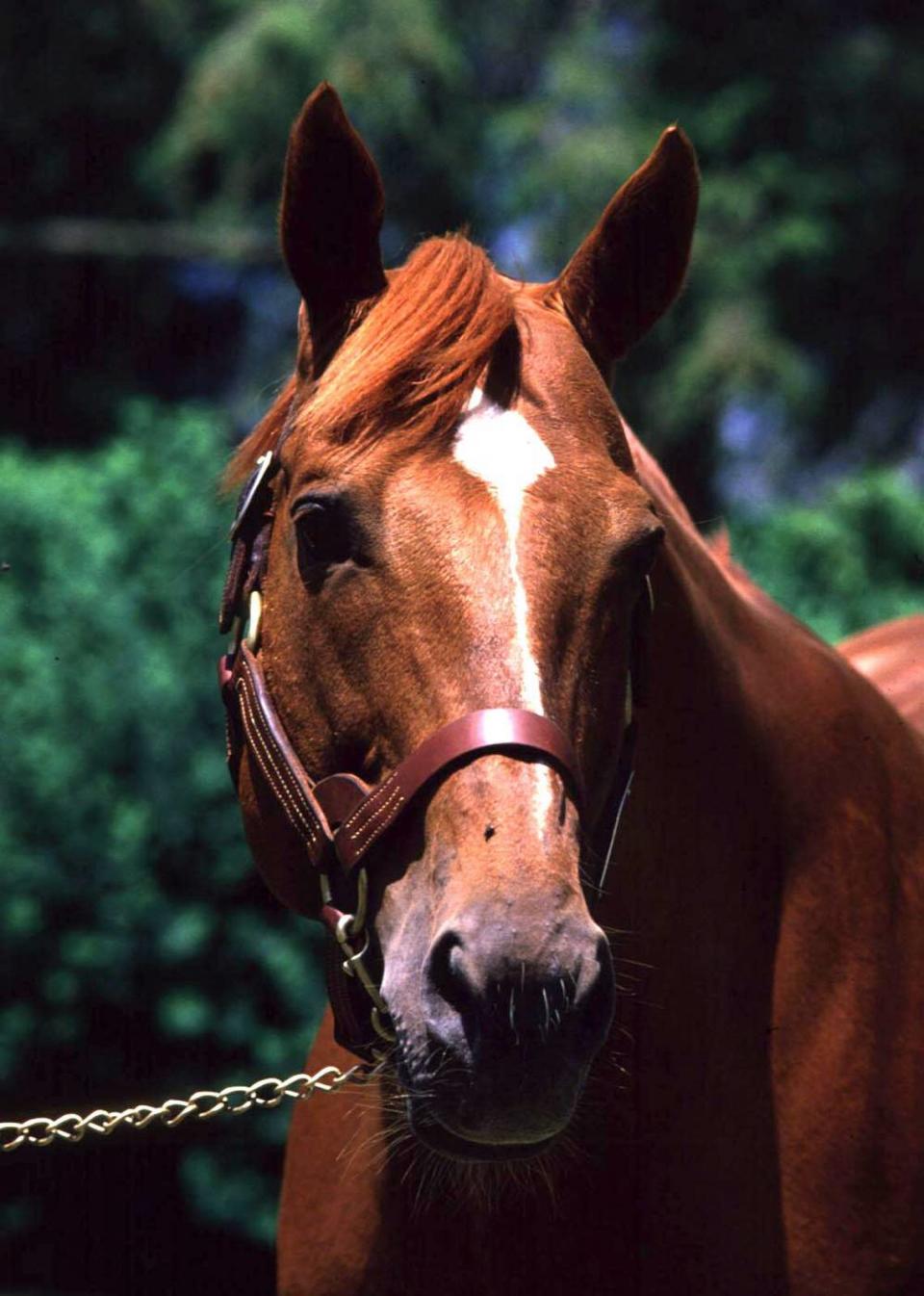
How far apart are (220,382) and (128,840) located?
8.50m

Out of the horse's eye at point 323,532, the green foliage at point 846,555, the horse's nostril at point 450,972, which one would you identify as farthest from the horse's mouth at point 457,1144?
the green foliage at point 846,555

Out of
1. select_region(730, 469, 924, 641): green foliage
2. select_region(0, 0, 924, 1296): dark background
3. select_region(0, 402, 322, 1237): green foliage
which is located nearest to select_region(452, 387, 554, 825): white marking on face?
select_region(0, 0, 924, 1296): dark background

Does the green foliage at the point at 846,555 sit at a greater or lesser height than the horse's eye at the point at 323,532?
lesser

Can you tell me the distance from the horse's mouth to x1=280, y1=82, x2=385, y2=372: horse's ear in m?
1.04

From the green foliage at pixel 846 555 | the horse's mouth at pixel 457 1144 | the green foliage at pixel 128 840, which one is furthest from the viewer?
the green foliage at pixel 846 555

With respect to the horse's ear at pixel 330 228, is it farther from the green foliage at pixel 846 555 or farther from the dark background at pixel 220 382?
the green foliage at pixel 846 555

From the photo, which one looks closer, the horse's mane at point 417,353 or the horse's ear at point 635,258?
the horse's mane at point 417,353

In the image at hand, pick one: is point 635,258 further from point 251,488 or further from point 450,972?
point 450,972

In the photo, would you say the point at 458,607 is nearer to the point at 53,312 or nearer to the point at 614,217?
the point at 614,217

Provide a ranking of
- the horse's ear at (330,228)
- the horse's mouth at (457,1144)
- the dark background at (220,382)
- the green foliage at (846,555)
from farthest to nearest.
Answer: the green foliage at (846,555)
the dark background at (220,382)
the horse's ear at (330,228)
the horse's mouth at (457,1144)

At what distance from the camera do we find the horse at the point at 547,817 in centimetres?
177

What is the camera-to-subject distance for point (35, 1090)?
17.7ft

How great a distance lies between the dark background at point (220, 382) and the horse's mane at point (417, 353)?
16.2 inches

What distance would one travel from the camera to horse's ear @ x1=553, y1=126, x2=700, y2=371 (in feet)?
7.56
